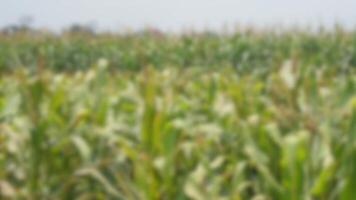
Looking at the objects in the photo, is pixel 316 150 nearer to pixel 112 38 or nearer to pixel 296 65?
pixel 296 65

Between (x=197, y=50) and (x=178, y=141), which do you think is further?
(x=197, y=50)

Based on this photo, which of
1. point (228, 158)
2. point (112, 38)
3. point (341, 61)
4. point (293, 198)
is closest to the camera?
point (293, 198)

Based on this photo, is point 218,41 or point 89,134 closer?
point 89,134

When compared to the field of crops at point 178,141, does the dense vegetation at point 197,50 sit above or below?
above

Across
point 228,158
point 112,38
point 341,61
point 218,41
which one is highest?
point 112,38

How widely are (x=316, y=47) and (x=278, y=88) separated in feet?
42.2

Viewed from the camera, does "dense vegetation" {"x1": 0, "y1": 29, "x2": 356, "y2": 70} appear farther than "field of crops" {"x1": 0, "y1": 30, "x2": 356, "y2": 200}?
Yes

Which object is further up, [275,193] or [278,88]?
[278,88]

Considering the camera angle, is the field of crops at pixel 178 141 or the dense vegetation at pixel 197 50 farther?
the dense vegetation at pixel 197 50

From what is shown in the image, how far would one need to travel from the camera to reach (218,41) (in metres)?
15.6

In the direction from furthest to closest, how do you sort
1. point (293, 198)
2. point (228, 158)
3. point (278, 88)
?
point (278, 88)
point (228, 158)
point (293, 198)

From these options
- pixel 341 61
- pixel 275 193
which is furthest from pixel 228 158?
pixel 341 61

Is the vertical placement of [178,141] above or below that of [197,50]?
below

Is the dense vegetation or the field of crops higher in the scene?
the dense vegetation
